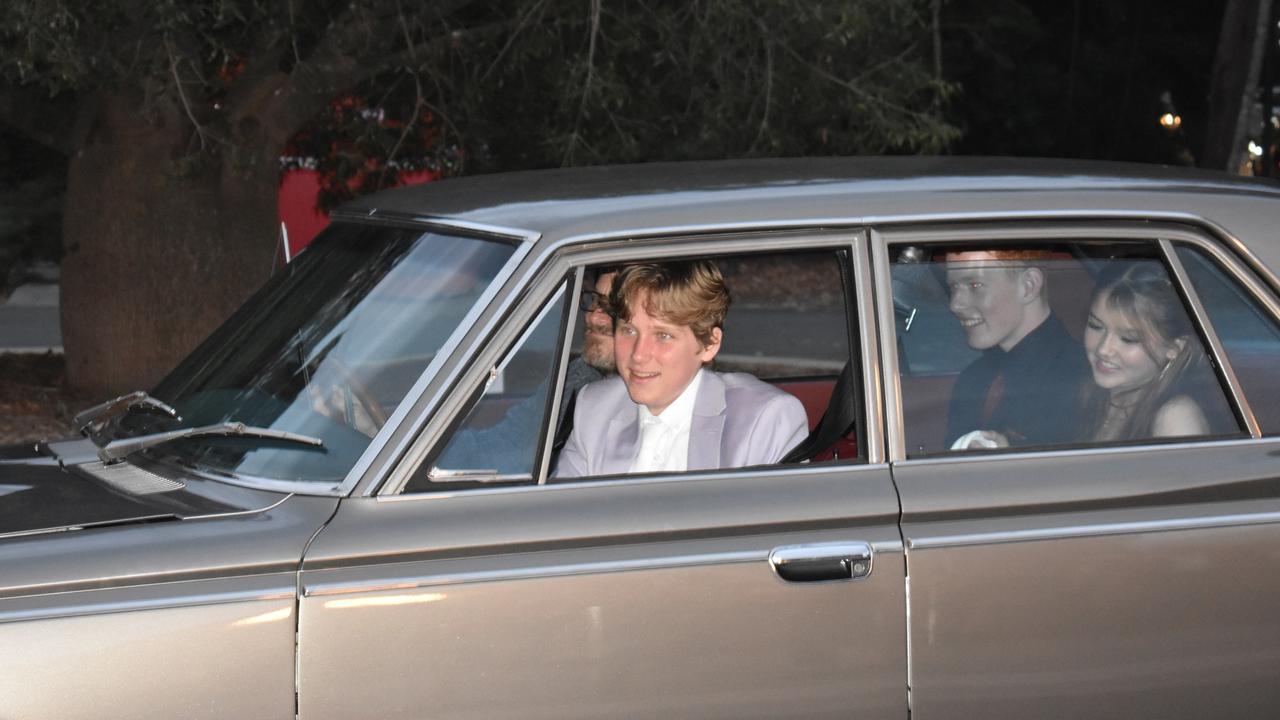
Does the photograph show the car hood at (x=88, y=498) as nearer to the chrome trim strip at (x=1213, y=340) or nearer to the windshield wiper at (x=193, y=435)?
the windshield wiper at (x=193, y=435)

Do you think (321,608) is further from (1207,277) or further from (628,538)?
(1207,277)

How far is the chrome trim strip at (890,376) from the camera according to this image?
3117mm

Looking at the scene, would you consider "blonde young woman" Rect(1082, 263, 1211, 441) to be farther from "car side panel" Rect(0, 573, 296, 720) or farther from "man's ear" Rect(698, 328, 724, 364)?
"car side panel" Rect(0, 573, 296, 720)

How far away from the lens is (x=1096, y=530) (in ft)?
10.1

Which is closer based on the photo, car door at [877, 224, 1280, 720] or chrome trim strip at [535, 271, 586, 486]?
car door at [877, 224, 1280, 720]

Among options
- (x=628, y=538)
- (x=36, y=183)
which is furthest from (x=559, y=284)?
(x=36, y=183)

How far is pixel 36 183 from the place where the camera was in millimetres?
13289

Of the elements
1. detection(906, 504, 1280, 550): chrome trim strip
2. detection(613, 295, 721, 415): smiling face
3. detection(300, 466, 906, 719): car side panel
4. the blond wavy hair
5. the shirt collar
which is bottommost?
detection(300, 466, 906, 719): car side panel

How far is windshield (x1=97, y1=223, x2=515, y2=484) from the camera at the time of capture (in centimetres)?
311

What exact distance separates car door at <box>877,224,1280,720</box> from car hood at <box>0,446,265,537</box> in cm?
134

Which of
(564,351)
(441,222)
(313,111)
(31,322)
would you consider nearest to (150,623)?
(564,351)

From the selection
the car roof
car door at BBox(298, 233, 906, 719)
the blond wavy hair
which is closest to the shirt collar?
the blond wavy hair

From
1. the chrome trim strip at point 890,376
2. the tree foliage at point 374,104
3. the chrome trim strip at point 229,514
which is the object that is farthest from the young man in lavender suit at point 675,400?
the tree foliage at point 374,104

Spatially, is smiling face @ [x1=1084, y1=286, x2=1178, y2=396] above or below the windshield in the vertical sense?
above
